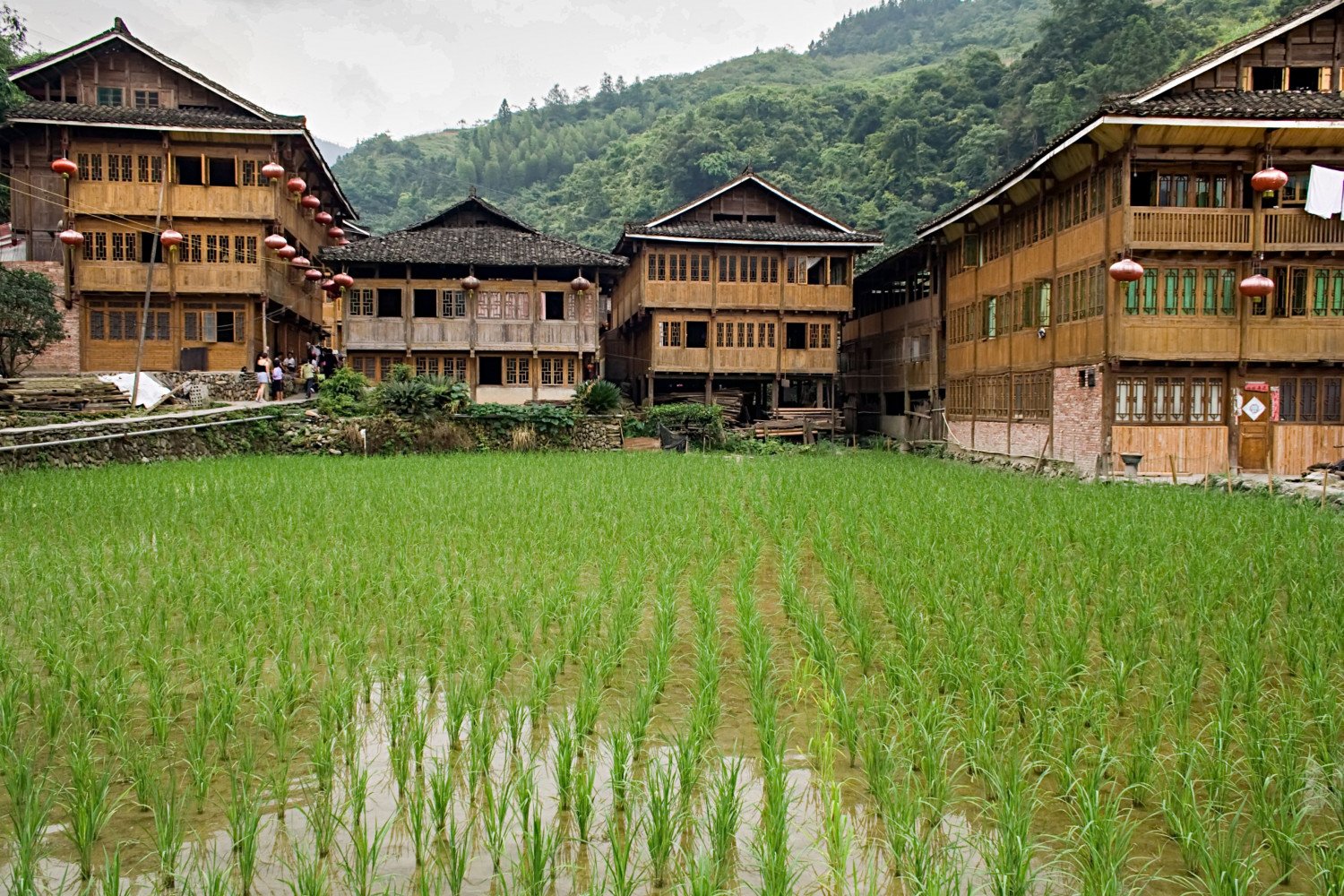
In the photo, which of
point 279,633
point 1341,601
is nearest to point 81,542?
point 279,633

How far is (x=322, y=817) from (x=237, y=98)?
27.5m

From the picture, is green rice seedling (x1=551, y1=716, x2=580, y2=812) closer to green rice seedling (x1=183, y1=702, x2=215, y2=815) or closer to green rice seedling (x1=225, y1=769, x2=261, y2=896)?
green rice seedling (x1=225, y1=769, x2=261, y2=896)

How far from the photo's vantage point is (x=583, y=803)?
13.1ft

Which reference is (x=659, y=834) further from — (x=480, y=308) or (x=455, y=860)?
(x=480, y=308)

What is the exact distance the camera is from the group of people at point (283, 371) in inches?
1016

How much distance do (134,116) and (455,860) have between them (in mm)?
27190

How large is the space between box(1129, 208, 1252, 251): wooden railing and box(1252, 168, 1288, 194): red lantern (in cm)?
113

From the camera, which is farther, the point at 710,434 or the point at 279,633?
the point at 710,434

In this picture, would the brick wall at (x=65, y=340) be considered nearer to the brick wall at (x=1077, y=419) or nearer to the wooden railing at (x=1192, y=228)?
the brick wall at (x=1077, y=419)

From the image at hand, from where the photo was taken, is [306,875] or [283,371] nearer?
[306,875]

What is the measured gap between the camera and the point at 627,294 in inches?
1313

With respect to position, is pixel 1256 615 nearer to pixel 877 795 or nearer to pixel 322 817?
pixel 877 795

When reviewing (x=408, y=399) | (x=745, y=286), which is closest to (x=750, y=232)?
(x=745, y=286)

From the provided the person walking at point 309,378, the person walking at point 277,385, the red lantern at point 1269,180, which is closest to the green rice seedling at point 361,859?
the red lantern at point 1269,180
